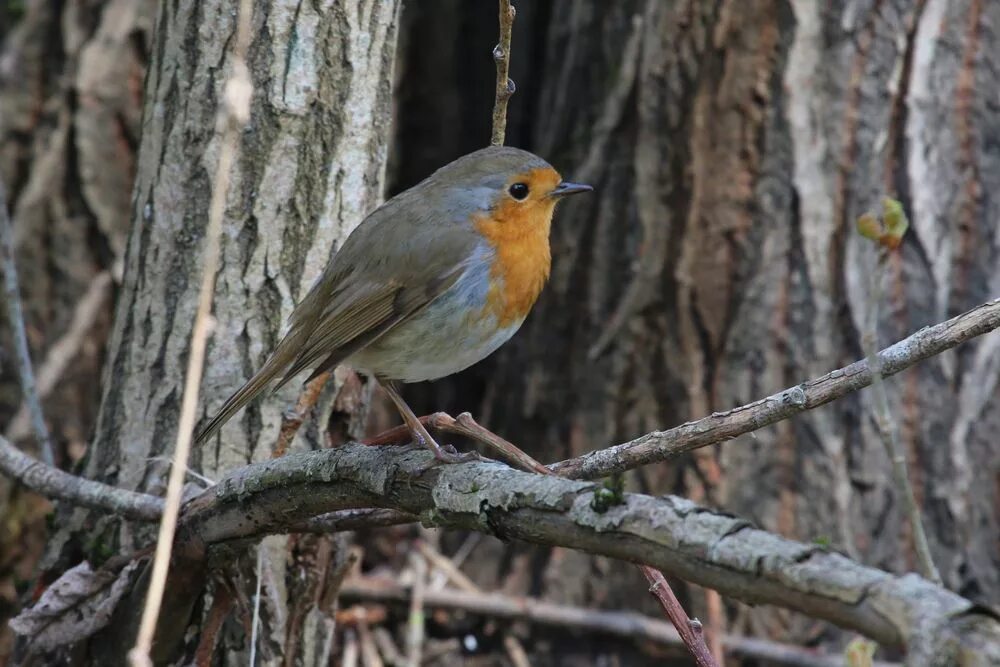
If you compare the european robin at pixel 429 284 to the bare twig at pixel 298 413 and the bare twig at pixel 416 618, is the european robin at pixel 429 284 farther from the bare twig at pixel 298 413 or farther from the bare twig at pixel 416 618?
the bare twig at pixel 416 618

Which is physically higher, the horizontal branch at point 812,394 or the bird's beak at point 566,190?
the bird's beak at point 566,190

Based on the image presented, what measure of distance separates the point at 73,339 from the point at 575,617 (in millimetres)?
2058

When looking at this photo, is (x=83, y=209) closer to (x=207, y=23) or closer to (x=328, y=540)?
(x=207, y=23)

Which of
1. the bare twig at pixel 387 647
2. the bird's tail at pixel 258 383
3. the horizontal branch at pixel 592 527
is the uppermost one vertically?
the bird's tail at pixel 258 383

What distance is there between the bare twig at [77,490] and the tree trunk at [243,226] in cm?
15

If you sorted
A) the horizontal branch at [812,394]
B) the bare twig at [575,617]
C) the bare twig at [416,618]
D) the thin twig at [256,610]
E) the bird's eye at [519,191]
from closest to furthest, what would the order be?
the horizontal branch at [812,394] → the thin twig at [256,610] → the bird's eye at [519,191] → the bare twig at [575,617] → the bare twig at [416,618]

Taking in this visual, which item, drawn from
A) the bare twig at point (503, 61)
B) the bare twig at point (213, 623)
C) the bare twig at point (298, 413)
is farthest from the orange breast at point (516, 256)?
the bare twig at point (213, 623)

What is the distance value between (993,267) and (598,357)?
1.32m

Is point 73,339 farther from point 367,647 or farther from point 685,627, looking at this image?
point 685,627

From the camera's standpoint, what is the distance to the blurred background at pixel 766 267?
3.76m

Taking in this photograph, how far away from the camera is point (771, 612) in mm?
3789

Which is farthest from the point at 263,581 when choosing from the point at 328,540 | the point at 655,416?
the point at 655,416

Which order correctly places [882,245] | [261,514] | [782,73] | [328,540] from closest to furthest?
[882,245]
[261,514]
[328,540]
[782,73]

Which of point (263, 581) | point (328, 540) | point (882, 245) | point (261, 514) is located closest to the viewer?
point (882, 245)
